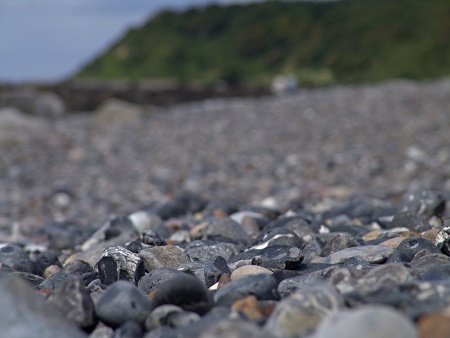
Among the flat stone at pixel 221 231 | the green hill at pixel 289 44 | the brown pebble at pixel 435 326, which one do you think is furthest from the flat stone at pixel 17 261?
A: the green hill at pixel 289 44

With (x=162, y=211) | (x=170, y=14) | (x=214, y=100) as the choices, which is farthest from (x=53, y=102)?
(x=170, y=14)

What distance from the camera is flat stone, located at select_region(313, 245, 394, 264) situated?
96.7 inches

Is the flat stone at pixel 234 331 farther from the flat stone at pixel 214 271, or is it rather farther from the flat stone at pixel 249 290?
the flat stone at pixel 214 271

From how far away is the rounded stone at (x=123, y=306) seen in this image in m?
1.90

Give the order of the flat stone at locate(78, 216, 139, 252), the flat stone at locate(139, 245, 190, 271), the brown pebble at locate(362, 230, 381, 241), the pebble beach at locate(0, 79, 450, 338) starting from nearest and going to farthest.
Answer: the pebble beach at locate(0, 79, 450, 338), the flat stone at locate(139, 245, 190, 271), the brown pebble at locate(362, 230, 381, 241), the flat stone at locate(78, 216, 139, 252)

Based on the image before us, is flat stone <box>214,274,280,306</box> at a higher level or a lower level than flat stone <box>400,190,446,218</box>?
higher

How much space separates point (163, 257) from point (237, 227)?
77 centimetres

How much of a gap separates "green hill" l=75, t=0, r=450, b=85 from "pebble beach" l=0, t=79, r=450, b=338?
968 inches

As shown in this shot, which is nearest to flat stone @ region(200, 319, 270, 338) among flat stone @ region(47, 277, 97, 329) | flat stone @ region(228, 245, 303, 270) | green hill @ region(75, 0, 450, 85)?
flat stone @ region(47, 277, 97, 329)

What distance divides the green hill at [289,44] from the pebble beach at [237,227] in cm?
2460

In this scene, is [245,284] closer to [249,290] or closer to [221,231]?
[249,290]

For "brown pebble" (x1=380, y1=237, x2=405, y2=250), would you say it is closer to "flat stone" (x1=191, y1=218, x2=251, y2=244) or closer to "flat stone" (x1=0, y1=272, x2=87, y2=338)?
"flat stone" (x1=191, y1=218, x2=251, y2=244)

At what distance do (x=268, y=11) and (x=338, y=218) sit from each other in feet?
171

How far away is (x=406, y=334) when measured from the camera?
1372 mm
